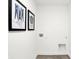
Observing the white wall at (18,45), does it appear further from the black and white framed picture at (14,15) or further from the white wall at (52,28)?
the white wall at (52,28)

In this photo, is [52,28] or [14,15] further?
[52,28]

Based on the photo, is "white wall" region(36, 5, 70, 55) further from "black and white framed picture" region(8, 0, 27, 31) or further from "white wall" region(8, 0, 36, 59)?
"black and white framed picture" region(8, 0, 27, 31)

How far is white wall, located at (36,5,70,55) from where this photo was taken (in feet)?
19.4

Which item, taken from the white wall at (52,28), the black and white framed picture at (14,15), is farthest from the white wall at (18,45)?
the white wall at (52,28)

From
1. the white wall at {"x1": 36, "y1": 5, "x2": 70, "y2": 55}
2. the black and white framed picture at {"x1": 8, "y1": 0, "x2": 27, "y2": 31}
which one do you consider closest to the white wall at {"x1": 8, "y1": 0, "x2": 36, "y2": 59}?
the black and white framed picture at {"x1": 8, "y1": 0, "x2": 27, "y2": 31}

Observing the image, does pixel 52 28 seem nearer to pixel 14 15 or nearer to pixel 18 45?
pixel 18 45

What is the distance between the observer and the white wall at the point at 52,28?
5.93 m

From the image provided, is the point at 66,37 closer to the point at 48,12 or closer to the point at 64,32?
the point at 64,32

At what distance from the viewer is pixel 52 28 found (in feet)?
19.6

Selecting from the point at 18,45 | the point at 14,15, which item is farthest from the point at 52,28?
the point at 14,15
